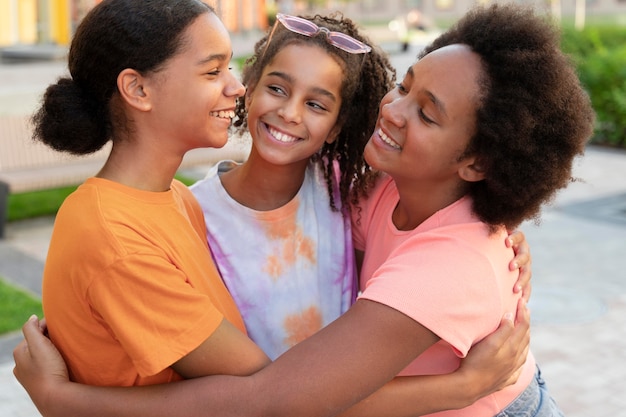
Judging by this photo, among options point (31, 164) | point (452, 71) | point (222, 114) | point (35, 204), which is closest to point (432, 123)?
point (452, 71)

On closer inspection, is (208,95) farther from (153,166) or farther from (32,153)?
(32,153)

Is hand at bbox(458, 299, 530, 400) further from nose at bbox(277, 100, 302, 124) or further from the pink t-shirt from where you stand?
nose at bbox(277, 100, 302, 124)

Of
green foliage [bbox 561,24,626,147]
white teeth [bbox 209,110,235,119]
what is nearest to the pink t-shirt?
white teeth [bbox 209,110,235,119]

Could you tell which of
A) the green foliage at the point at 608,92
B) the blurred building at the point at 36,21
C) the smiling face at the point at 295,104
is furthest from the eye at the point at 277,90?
the blurred building at the point at 36,21

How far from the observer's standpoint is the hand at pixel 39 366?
1759 mm

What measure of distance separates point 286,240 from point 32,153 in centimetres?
599

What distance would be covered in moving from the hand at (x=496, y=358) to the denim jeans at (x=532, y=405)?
0.10m

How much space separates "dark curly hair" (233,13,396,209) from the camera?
2283 millimetres

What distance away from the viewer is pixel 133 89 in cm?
181

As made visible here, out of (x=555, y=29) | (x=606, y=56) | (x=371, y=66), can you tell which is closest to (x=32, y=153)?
(x=371, y=66)

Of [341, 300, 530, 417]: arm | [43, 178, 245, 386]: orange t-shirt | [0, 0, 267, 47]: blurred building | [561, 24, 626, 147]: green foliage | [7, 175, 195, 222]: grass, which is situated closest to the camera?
[43, 178, 245, 386]: orange t-shirt

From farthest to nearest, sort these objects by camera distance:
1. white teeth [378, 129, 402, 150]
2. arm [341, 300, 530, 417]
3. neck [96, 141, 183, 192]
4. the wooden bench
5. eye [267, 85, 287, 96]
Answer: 1. the wooden bench
2. eye [267, 85, 287, 96]
3. white teeth [378, 129, 402, 150]
4. neck [96, 141, 183, 192]
5. arm [341, 300, 530, 417]

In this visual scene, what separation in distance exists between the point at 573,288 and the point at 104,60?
15.9 ft

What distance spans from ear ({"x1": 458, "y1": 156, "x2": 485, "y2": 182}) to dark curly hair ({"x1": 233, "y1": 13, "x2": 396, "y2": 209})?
418 millimetres
